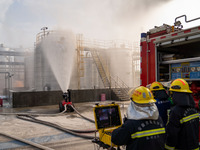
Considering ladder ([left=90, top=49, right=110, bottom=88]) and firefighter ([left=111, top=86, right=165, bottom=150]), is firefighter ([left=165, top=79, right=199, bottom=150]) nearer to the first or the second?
firefighter ([left=111, top=86, right=165, bottom=150])

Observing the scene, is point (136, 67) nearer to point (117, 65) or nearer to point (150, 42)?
point (117, 65)

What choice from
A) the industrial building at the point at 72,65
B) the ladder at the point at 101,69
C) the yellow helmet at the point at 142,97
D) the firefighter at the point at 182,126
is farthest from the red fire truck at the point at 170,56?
the ladder at the point at 101,69

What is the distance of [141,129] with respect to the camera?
198cm

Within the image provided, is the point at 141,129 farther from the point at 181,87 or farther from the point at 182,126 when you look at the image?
the point at 181,87

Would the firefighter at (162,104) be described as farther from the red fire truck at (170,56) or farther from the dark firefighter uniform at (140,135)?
the dark firefighter uniform at (140,135)

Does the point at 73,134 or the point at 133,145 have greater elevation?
the point at 133,145

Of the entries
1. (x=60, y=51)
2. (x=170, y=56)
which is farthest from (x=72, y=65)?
(x=170, y=56)

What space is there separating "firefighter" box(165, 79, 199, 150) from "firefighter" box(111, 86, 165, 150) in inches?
16.4

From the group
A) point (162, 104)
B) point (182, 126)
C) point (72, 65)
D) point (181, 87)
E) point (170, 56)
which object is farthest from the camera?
point (72, 65)

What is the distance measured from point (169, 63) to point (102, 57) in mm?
17319

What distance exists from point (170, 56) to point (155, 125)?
2.78m

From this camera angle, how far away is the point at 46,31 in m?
18.5

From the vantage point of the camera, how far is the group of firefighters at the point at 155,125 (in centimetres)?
199

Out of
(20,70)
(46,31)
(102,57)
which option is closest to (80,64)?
(102,57)
